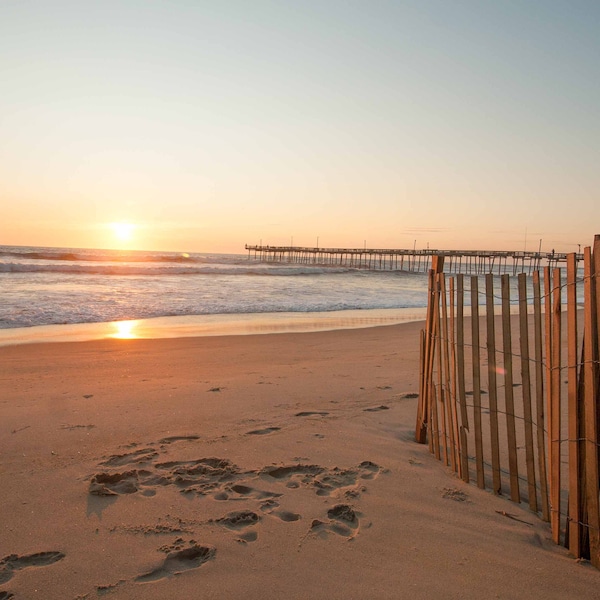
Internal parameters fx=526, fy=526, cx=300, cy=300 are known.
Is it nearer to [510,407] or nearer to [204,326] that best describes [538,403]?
[510,407]

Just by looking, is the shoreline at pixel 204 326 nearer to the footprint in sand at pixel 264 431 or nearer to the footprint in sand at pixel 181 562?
the footprint in sand at pixel 264 431

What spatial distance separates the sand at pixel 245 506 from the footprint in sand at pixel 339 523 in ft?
0.04

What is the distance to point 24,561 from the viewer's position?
284 cm

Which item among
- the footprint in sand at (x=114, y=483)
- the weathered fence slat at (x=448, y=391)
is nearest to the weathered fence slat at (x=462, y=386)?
the weathered fence slat at (x=448, y=391)

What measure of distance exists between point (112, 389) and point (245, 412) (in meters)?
1.92

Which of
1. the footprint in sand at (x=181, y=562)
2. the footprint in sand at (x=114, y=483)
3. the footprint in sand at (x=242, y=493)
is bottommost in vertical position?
the footprint in sand at (x=181, y=562)

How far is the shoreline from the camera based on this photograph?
36.9 feet

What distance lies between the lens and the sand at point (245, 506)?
275 centimetres

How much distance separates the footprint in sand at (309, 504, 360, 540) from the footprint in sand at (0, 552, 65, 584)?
146 cm

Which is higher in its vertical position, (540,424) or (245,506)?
(540,424)

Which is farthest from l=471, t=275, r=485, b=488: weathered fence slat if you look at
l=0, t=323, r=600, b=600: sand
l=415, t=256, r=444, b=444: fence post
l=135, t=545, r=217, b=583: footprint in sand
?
l=135, t=545, r=217, b=583: footprint in sand

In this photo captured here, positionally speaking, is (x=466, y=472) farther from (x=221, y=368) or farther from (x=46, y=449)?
(x=221, y=368)

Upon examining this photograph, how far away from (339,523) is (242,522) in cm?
61

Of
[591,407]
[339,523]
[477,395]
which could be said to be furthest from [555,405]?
[339,523]
